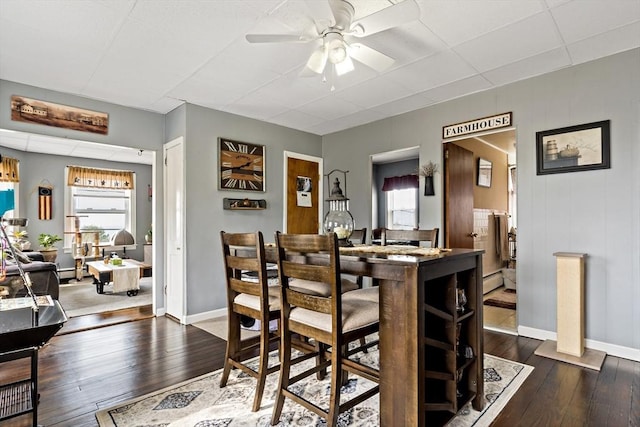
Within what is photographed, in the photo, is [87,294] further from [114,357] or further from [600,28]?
[600,28]

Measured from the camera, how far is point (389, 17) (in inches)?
75.5

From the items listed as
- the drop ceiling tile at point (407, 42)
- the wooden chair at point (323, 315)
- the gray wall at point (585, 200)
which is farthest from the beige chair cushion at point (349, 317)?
the gray wall at point (585, 200)

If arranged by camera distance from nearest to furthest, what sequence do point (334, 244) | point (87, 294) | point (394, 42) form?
point (334, 244) → point (394, 42) → point (87, 294)

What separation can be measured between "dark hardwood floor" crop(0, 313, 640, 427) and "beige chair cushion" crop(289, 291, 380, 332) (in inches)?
38.9

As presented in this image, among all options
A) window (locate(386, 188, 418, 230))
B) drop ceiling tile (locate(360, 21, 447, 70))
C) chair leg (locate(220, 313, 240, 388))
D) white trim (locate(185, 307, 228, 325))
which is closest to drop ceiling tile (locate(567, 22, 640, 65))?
drop ceiling tile (locate(360, 21, 447, 70))

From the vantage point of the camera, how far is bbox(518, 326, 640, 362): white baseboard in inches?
109

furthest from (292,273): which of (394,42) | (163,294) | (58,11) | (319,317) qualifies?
(163,294)

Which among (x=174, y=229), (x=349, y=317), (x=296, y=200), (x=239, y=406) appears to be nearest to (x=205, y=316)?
(x=174, y=229)

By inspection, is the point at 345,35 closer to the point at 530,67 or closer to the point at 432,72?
the point at 432,72

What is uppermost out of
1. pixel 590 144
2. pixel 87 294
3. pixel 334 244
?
pixel 590 144

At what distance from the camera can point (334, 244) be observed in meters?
1.55

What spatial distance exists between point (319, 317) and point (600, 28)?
2.90 meters

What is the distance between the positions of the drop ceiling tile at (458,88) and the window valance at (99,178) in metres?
7.00

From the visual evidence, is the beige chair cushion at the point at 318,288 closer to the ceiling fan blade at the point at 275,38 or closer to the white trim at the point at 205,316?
the ceiling fan blade at the point at 275,38
